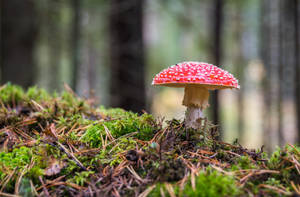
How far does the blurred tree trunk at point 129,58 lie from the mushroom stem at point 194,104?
3.46m

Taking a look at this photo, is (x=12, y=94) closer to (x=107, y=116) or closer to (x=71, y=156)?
(x=107, y=116)

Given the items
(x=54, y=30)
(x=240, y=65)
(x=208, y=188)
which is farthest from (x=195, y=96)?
(x=240, y=65)

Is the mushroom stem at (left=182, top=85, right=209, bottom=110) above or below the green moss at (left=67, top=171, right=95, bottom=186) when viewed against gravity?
above

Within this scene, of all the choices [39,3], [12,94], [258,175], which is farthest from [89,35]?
[258,175]

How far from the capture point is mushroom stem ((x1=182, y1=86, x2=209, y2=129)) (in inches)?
77.1

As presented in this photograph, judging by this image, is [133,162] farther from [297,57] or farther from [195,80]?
[297,57]

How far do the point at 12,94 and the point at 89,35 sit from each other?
7.84 meters

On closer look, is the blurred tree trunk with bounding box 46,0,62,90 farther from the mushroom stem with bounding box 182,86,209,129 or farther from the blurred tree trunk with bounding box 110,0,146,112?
the mushroom stem with bounding box 182,86,209,129

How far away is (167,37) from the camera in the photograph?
32125 millimetres

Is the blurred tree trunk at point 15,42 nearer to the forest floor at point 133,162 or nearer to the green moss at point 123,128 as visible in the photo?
the forest floor at point 133,162

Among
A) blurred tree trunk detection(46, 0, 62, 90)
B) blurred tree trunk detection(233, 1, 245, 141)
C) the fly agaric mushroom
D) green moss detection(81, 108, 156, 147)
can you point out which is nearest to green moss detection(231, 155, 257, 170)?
the fly agaric mushroom

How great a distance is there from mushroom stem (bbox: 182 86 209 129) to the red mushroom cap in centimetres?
23

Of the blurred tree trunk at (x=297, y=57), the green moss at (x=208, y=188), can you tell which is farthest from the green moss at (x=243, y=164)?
the blurred tree trunk at (x=297, y=57)

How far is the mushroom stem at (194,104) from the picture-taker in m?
1.96
